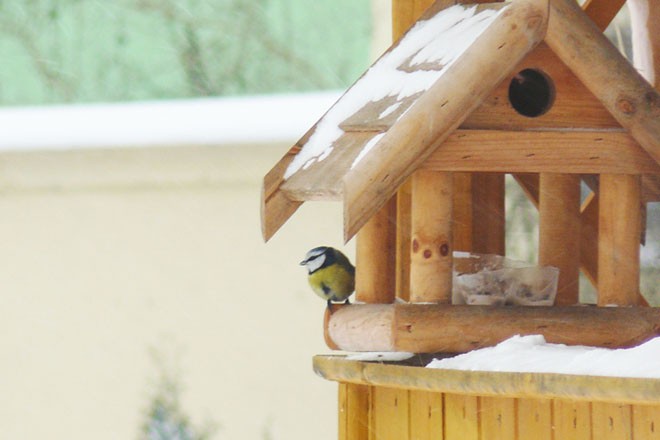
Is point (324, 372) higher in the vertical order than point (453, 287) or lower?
lower

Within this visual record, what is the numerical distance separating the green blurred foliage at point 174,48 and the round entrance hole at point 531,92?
245 centimetres

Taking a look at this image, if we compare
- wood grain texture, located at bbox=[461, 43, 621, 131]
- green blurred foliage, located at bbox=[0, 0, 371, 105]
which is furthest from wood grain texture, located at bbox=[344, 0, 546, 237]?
green blurred foliage, located at bbox=[0, 0, 371, 105]

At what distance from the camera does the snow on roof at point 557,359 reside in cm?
240

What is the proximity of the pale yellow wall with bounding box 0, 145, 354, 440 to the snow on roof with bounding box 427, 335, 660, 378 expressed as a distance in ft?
8.15

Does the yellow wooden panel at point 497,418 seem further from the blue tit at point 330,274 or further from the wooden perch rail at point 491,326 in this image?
the blue tit at point 330,274

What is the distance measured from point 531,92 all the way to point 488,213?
0.42m

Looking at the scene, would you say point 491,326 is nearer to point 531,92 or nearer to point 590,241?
point 531,92

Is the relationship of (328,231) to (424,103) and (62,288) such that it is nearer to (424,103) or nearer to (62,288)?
(62,288)

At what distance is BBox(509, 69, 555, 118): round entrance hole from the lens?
2814 mm

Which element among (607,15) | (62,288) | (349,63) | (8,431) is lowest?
(8,431)

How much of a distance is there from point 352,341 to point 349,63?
283 cm

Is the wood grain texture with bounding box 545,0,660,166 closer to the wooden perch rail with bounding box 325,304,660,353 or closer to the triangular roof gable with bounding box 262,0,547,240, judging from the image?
the triangular roof gable with bounding box 262,0,547,240

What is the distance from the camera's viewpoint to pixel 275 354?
208 inches

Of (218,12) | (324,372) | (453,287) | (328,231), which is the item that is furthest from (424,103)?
(218,12)
